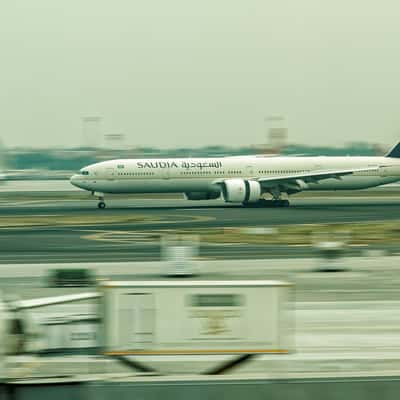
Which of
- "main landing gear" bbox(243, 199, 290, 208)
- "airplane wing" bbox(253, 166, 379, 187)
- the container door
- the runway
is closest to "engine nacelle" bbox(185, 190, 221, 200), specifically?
the runway

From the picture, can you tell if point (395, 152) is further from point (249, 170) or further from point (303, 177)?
point (249, 170)

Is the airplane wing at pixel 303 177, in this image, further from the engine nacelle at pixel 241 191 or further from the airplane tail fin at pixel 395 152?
the airplane tail fin at pixel 395 152

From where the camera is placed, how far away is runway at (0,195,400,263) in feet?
149

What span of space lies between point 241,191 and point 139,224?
18.6 m

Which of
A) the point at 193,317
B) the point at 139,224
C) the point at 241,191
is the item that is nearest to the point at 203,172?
Result: the point at 241,191

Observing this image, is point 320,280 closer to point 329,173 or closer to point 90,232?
point 90,232

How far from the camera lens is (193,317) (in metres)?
17.1

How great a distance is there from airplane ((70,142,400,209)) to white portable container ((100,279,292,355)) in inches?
2510

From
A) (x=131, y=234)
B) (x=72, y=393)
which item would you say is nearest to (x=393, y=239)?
(x=131, y=234)

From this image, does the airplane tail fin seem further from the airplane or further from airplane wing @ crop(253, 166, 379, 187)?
airplane wing @ crop(253, 166, 379, 187)

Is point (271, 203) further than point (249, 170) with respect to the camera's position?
No

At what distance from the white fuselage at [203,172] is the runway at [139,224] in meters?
1.96

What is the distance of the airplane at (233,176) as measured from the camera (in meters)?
83.9

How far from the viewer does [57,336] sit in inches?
680
